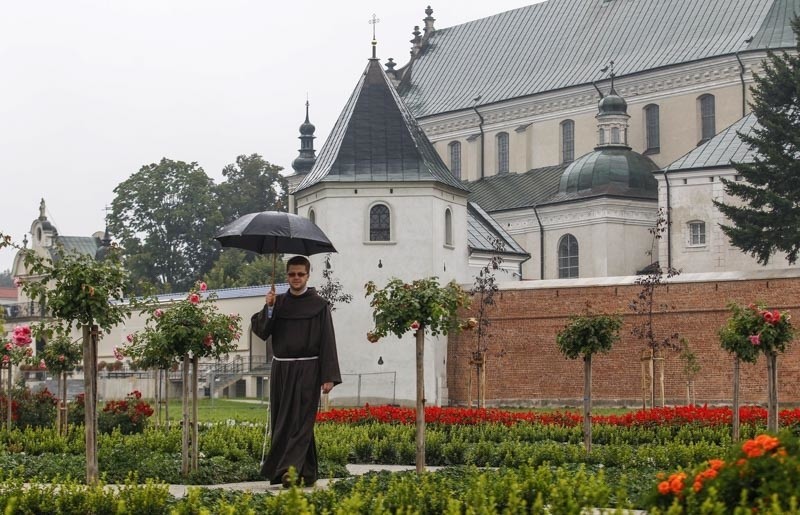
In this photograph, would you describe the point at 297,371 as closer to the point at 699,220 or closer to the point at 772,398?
the point at 772,398

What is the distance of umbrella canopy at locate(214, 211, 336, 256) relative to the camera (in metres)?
13.0

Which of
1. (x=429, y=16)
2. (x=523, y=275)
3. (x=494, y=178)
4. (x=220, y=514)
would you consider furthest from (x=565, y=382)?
(x=429, y=16)

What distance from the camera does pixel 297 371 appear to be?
39.7ft

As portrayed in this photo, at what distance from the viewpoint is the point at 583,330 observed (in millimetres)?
17266

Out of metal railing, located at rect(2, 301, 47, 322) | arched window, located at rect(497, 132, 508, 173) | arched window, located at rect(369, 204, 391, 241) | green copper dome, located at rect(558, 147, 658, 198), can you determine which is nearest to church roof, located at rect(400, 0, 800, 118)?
arched window, located at rect(497, 132, 508, 173)

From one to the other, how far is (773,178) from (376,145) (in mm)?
11463

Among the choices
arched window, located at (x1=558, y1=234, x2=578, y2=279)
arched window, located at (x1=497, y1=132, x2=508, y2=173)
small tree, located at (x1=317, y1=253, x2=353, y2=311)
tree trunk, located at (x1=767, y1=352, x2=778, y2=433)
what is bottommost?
tree trunk, located at (x1=767, y1=352, x2=778, y2=433)

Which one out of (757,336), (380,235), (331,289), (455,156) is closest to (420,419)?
Answer: (757,336)

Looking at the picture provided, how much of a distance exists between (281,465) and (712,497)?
16.8ft

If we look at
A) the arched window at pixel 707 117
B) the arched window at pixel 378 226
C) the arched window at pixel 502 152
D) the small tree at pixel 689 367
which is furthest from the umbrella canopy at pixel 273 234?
the arched window at pixel 502 152

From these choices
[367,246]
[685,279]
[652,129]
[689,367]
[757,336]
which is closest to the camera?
Result: [757,336]

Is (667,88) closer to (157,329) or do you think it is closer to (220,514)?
(157,329)

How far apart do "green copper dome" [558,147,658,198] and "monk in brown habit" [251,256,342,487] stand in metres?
34.3

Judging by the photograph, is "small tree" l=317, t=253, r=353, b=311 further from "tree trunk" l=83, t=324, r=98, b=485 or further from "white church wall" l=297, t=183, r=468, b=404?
"tree trunk" l=83, t=324, r=98, b=485
